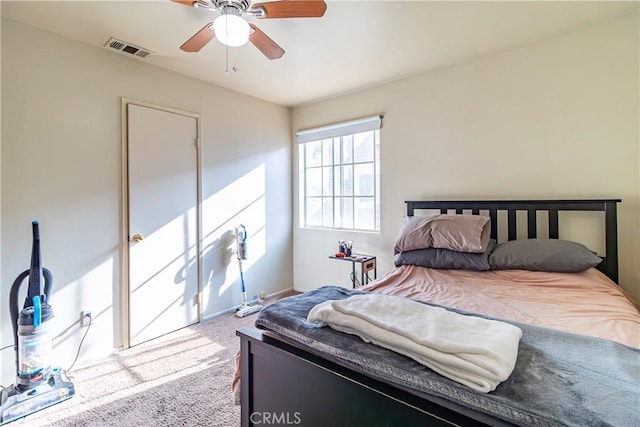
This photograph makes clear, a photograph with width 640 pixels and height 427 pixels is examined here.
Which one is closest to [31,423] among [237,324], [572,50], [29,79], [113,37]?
[237,324]

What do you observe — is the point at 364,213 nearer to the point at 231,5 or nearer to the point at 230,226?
the point at 230,226

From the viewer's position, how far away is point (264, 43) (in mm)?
1949

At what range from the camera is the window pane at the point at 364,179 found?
11.6ft

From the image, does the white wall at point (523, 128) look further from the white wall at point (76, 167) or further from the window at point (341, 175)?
the white wall at point (76, 167)

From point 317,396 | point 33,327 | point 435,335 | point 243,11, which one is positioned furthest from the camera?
point 33,327

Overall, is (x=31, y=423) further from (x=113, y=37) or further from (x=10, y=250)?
(x=113, y=37)

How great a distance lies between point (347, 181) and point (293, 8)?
2.29 meters

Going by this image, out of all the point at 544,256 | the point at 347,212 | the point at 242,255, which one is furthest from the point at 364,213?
the point at 544,256

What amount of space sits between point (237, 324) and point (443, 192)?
96.4 inches

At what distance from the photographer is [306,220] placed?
164 inches

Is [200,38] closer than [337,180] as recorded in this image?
Yes

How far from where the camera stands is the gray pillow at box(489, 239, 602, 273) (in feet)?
6.49

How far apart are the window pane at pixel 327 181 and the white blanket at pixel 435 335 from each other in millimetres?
2696

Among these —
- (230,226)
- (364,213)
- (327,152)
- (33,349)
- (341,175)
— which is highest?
(327,152)
